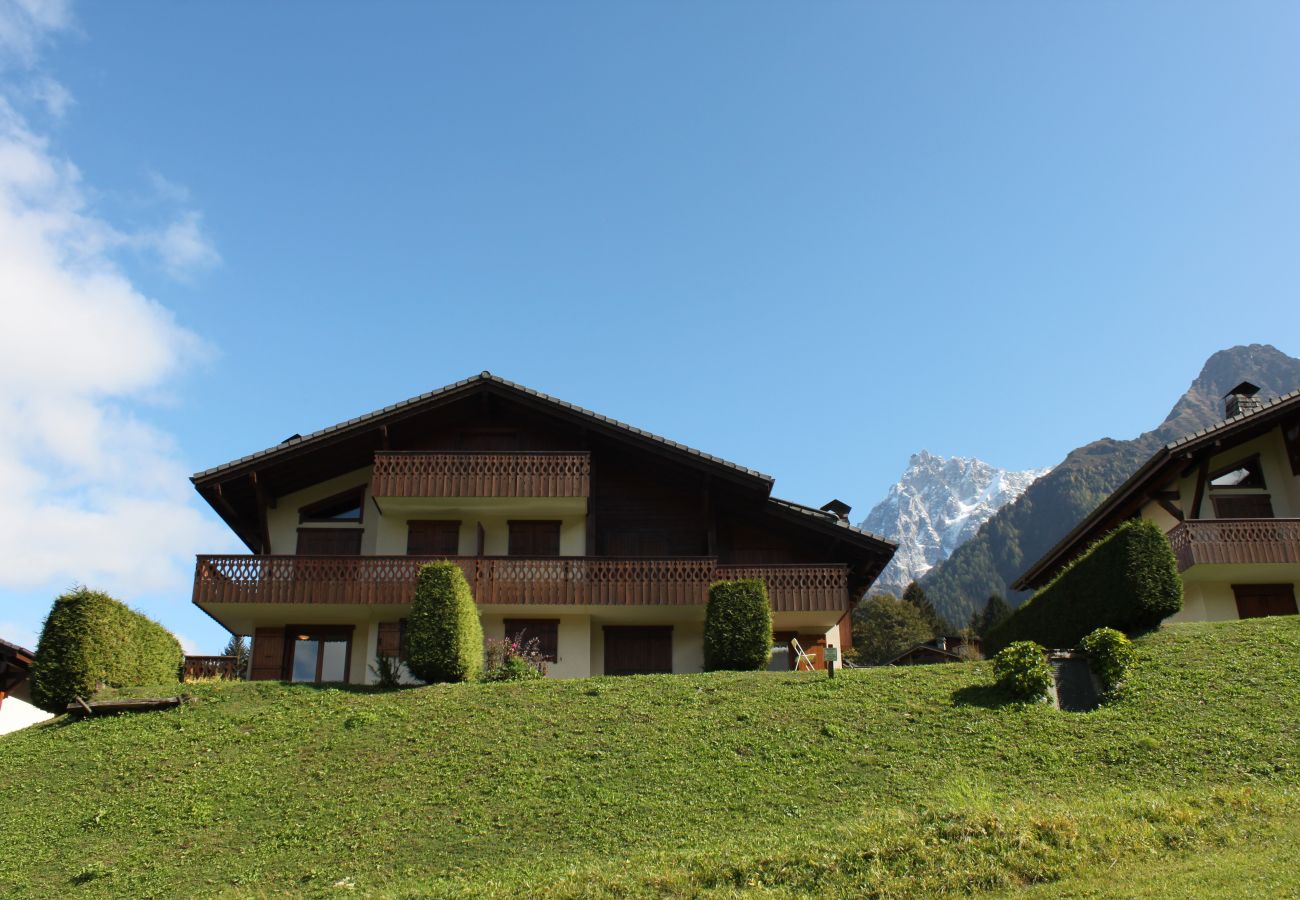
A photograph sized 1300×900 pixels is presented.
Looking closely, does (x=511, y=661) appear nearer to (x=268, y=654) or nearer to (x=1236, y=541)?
(x=268, y=654)

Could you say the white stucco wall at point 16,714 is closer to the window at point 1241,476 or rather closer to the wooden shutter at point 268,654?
the wooden shutter at point 268,654

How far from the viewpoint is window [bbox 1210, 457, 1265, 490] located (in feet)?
97.9

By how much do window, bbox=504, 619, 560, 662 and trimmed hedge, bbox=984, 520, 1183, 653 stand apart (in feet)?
38.3

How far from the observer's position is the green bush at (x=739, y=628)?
2520 cm

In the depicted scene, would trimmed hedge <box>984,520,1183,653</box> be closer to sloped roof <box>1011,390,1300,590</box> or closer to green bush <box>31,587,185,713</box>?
sloped roof <box>1011,390,1300,590</box>

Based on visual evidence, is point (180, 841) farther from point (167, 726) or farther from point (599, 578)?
point (599, 578)

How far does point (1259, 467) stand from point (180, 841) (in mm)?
27022

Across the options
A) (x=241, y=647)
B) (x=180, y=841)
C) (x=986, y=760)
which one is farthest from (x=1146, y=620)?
(x=241, y=647)

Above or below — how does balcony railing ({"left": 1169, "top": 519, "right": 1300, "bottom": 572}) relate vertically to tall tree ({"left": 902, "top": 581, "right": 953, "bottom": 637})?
below

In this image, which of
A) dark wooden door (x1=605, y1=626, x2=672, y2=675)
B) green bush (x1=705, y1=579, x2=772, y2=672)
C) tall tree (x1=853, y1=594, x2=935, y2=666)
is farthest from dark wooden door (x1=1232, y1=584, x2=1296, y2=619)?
tall tree (x1=853, y1=594, x2=935, y2=666)

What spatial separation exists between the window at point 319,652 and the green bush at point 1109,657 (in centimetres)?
1740

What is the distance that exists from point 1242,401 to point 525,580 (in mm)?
20061

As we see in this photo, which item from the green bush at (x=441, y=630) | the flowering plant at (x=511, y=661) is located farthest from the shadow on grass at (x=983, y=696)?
the green bush at (x=441, y=630)

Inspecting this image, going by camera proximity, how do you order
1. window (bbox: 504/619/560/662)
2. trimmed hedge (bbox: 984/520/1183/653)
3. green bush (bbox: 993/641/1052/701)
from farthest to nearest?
1. window (bbox: 504/619/560/662)
2. trimmed hedge (bbox: 984/520/1183/653)
3. green bush (bbox: 993/641/1052/701)
